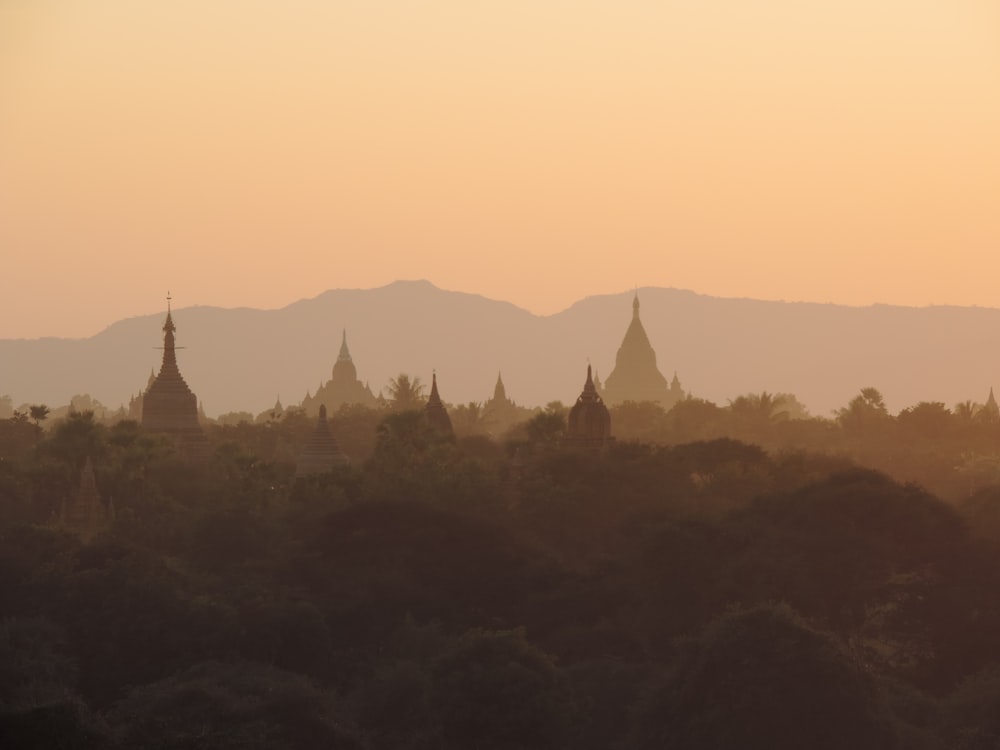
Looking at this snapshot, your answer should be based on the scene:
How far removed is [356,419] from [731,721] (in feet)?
337

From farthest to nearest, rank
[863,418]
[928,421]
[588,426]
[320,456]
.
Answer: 1. [863,418]
2. [928,421]
3. [320,456]
4. [588,426]

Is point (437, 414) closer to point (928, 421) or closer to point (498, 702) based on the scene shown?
point (928, 421)

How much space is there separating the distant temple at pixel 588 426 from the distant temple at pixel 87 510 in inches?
1050

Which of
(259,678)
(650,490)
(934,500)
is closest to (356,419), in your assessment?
A: (650,490)

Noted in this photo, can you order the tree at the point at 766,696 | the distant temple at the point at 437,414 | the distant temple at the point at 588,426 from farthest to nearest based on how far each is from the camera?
the distant temple at the point at 437,414
the distant temple at the point at 588,426
the tree at the point at 766,696

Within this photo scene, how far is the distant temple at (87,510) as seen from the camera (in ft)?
297

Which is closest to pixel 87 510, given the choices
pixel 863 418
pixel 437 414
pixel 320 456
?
pixel 320 456

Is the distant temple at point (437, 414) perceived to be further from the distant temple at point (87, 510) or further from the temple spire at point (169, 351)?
the distant temple at point (87, 510)

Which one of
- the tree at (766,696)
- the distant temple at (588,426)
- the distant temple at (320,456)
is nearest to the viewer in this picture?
the tree at (766,696)

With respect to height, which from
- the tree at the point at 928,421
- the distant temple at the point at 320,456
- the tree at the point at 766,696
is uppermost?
the tree at the point at 928,421

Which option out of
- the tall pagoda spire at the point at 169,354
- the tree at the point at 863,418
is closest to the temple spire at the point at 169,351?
the tall pagoda spire at the point at 169,354

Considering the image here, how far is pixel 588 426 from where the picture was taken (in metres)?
111

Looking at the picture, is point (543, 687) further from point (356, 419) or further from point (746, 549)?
point (356, 419)

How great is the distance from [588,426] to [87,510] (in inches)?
1156
